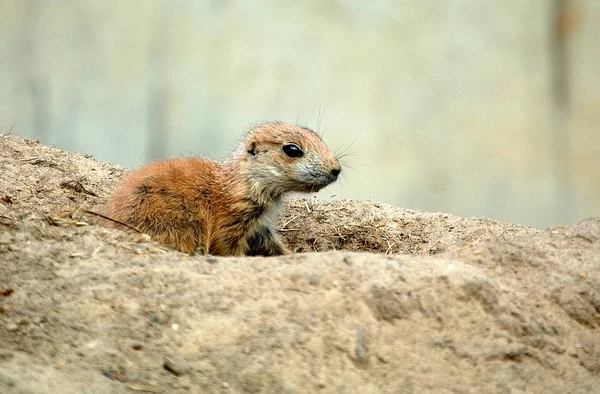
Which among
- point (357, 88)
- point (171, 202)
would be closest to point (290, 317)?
point (171, 202)

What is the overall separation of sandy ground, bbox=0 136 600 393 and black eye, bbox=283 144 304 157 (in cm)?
155

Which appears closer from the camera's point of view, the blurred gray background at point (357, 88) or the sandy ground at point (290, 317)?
the sandy ground at point (290, 317)

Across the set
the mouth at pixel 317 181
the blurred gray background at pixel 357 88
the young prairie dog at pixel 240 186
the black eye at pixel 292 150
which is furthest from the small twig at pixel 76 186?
the blurred gray background at pixel 357 88

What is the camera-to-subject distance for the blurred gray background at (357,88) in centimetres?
775

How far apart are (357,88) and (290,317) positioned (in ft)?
16.9

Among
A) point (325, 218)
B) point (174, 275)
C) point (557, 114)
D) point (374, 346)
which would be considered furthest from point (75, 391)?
point (557, 114)

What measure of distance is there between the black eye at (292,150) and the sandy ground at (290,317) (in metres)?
1.55

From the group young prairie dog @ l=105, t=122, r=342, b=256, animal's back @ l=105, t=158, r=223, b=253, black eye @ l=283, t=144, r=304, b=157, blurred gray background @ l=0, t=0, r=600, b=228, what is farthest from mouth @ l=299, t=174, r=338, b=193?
blurred gray background @ l=0, t=0, r=600, b=228

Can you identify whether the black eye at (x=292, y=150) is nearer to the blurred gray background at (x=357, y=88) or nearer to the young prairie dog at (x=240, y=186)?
the young prairie dog at (x=240, y=186)

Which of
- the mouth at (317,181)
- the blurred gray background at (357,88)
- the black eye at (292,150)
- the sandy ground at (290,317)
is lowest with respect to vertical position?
the sandy ground at (290,317)

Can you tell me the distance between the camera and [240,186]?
501cm

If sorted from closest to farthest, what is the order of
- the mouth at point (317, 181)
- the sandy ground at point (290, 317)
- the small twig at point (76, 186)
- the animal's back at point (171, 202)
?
the sandy ground at point (290, 317) < the animal's back at point (171, 202) < the mouth at point (317, 181) < the small twig at point (76, 186)

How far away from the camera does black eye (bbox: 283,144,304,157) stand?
5.02 meters

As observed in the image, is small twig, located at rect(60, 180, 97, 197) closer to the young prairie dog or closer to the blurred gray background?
the young prairie dog
